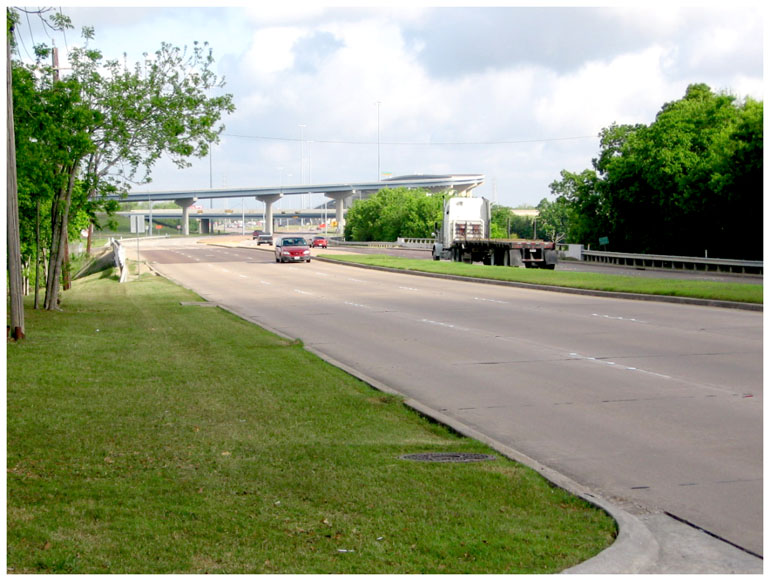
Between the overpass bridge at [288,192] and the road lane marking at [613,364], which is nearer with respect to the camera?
the road lane marking at [613,364]

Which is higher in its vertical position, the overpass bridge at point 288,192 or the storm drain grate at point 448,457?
the overpass bridge at point 288,192

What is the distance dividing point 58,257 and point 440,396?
15.7m

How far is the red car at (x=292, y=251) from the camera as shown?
2382 inches

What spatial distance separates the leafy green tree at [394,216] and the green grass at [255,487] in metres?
109

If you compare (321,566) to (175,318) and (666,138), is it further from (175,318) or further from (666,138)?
(666,138)

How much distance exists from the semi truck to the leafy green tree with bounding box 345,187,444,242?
62.6 meters

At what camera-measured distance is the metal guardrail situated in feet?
150

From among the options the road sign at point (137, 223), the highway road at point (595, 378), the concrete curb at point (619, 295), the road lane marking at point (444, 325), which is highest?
the road sign at point (137, 223)

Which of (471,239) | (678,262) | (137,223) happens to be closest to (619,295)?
(137,223)

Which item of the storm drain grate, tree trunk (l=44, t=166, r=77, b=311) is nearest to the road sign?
tree trunk (l=44, t=166, r=77, b=311)

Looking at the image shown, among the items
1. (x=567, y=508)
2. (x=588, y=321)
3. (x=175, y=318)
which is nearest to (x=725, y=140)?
(x=588, y=321)

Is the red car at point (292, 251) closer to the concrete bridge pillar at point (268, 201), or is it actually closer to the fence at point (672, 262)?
the fence at point (672, 262)

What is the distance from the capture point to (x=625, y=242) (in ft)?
228

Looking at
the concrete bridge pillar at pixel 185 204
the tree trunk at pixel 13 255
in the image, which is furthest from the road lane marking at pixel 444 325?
the concrete bridge pillar at pixel 185 204
